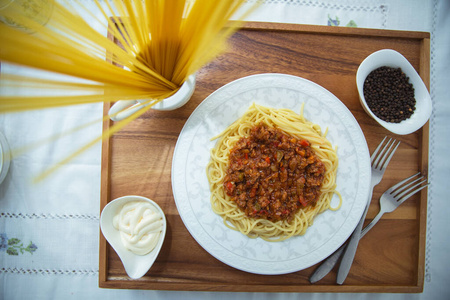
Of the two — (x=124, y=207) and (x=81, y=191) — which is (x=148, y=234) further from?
(x=81, y=191)

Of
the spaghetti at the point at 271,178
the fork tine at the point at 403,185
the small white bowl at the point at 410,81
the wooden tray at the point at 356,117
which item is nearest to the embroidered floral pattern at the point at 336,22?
the wooden tray at the point at 356,117

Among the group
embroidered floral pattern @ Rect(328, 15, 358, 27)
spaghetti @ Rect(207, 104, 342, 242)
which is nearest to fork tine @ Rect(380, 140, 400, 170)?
spaghetti @ Rect(207, 104, 342, 242)

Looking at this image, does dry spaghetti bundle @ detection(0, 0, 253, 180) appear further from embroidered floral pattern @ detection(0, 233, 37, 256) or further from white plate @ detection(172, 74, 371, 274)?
embroidered floral pattern @ detection(0, 233, 37, 256)

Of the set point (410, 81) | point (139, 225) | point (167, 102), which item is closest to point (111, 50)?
point (167, 102)

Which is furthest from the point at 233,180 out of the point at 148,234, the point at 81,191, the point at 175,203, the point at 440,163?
the point at 440,163

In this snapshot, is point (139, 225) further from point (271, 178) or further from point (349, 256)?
point (349, 256)
